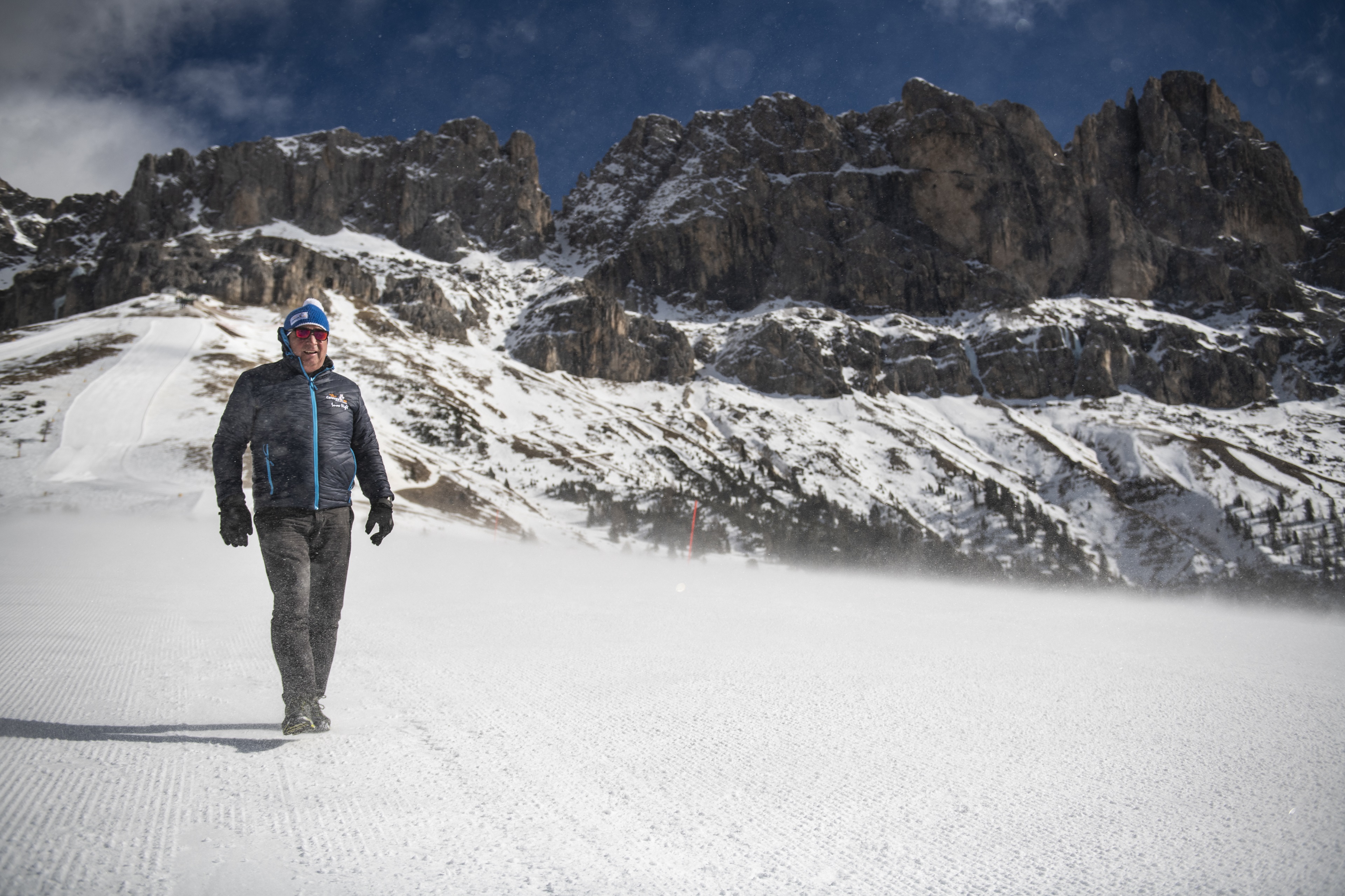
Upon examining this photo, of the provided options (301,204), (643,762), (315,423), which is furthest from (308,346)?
(301,204)

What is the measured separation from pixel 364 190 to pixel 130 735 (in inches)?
7646

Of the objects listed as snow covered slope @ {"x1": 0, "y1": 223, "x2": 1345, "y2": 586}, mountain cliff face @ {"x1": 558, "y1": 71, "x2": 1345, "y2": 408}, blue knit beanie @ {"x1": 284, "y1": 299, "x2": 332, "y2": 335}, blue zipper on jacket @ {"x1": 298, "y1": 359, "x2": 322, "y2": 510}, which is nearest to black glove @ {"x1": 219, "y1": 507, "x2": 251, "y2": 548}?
blue zipper on jacket @ {"x1": 298, "y1": 359, "x2": 322, "y2": 510}

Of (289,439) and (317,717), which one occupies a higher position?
(289,439)

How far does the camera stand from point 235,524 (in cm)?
347

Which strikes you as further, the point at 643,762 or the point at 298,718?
the point at 298,718

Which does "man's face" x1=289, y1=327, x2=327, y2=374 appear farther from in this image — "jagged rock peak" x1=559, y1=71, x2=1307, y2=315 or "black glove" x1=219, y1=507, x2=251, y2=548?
"jagged rock peak" x1=559, y1=71, x2=1307, y2=315

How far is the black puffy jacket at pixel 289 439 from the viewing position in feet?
11.2

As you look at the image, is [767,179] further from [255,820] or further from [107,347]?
[255,820]

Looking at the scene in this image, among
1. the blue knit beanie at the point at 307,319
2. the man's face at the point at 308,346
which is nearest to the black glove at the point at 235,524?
the man's face at the point at 308,346

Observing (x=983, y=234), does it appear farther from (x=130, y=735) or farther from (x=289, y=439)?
(x=130, y=735)

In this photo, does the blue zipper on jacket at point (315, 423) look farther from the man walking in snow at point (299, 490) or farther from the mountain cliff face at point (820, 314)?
the mountain cliff face at point (820, 314)

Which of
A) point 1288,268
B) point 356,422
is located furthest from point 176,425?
point 1288,268

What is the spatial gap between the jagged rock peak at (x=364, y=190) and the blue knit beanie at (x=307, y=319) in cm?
17019

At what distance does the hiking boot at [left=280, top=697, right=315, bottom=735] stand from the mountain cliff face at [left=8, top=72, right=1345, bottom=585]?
4215 cm
